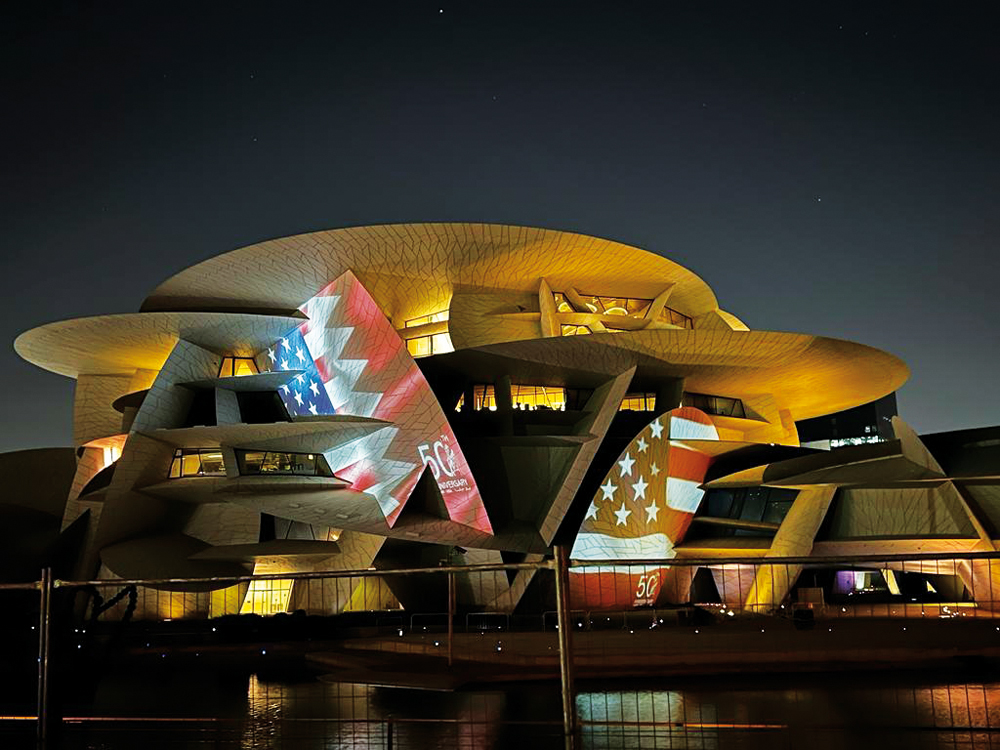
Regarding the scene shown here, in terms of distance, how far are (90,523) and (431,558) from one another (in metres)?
13.2

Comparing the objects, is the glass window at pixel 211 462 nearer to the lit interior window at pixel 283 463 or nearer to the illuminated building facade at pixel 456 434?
the illuminated building facade at pixel 456 434

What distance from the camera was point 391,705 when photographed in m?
13.3

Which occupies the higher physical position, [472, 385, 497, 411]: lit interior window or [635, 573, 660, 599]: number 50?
[472, 385, 497, 411]: lit interior window

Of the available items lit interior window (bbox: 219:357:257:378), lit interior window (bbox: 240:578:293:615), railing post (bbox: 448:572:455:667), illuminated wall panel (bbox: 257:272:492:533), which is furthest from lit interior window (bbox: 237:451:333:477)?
railing post (bbox: 448:572:455:667)

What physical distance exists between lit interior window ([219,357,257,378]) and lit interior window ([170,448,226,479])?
3342 mm

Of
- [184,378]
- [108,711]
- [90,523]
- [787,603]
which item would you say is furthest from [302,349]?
[108,711]

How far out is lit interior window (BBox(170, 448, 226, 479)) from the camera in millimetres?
38250

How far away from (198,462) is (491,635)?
21556 millimetres

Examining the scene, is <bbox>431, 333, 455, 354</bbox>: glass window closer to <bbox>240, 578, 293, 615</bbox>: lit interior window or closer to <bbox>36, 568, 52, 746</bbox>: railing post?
<bbox>240, 578, 293, 615</bbox>: lit interior window

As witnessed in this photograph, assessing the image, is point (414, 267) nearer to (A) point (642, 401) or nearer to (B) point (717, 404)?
(A) point (642, 401)

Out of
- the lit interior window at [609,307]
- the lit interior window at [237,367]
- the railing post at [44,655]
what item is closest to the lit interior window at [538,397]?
the lit interior window at [609,307]

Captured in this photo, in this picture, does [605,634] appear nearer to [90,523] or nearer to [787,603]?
[787,603]

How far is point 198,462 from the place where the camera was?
38.4 metres

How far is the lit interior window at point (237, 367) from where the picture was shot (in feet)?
131
